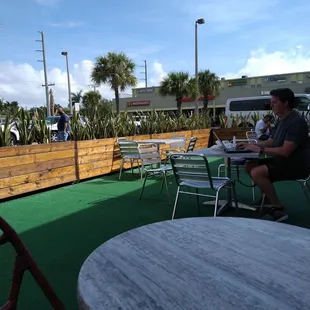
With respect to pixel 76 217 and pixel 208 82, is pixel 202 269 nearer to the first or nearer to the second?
pixel 76 217

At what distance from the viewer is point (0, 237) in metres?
0.80

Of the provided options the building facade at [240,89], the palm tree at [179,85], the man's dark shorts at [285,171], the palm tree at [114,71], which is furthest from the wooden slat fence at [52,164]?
the building facade at [240,89]

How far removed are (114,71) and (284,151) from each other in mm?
19488

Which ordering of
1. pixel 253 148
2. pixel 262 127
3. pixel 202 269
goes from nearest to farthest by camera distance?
1. pixel 202 269
2. pixel 253 148
3. pixel 262 127

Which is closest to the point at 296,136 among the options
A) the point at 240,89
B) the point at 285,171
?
the point at 285,171

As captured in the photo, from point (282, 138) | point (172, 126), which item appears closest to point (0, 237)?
point (282, 138)

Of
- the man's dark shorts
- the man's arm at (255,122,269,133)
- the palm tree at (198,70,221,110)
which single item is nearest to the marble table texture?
the man's dark shorts

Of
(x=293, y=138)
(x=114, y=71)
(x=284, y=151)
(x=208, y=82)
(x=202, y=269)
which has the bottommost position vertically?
(x=202, y=269)

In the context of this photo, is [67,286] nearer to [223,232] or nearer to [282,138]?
[223,232]

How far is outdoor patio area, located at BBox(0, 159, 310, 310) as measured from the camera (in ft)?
7.03

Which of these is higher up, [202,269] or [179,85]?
[179,85]

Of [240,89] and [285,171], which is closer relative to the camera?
[285,171]

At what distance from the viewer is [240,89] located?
28.1 metres

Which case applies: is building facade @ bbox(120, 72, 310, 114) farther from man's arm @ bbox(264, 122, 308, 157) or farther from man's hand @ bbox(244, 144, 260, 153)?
man's arm @ bbox(264, 122, 308, 157)
